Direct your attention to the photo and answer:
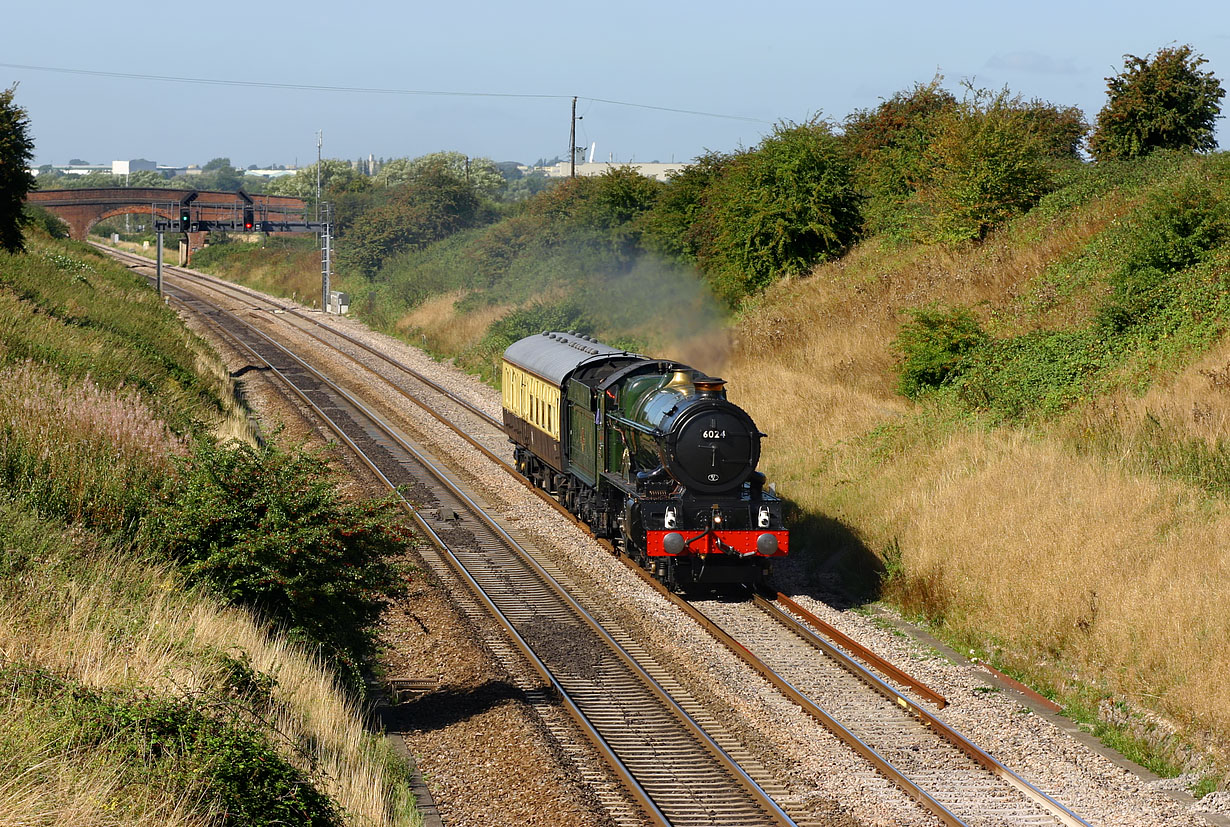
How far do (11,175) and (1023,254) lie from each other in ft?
101

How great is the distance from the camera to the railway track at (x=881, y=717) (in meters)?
10.4

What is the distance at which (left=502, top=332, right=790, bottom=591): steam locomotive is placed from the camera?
16.7 m

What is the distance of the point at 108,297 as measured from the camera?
41000mm

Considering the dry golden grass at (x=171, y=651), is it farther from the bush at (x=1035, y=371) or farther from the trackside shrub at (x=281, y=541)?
the bush at (x=1035, y=371)

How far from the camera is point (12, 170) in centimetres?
3588

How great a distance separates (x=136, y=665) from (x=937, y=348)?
1890 centimetres

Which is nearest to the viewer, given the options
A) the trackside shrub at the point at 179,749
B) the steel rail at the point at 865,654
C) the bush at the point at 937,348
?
the trackside shrub at the point at 179,749

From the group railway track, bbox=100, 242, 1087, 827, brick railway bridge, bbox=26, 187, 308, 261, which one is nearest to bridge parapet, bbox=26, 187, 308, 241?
brick railway bridge, bbox=26, 187, 308, 261

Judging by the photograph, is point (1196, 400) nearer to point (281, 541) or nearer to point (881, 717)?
point (881, 717)

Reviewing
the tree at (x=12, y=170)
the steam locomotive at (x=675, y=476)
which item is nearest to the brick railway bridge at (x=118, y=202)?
the tree at (x=12, y=170)

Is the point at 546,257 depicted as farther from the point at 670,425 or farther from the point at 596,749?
the point at 596,749

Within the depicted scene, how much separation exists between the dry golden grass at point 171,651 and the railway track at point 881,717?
454 centimetres

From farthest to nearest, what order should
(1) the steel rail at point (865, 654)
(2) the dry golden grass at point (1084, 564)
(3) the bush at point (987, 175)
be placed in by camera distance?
(3) the bush at point (987, 175) → (1) the steel rail at point (865, 654) → (2) the dry golden grass at point (1084, 564)

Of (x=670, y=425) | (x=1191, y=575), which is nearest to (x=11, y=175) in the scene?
(x=670, y=425)
